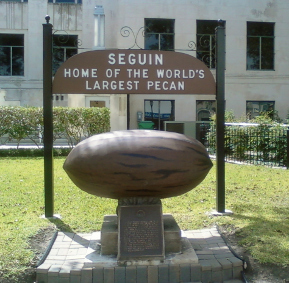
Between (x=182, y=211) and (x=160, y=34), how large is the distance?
15844 mm

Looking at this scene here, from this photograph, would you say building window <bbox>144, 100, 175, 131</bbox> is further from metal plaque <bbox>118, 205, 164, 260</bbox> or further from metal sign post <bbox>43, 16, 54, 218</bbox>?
metal plaque <bbox>118, 205, 164, 260</bbox>

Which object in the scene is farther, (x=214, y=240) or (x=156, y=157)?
(x=214, y=240)

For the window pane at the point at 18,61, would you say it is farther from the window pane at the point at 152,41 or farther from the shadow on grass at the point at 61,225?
the shadow on grass at the point at 61,225

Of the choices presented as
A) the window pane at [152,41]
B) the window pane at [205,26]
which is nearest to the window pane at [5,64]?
the window pane at [152,41]

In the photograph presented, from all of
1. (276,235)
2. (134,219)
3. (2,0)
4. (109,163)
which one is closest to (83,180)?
(109,163)

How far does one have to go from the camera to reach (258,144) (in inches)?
479

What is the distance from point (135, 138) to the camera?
4.18 meters

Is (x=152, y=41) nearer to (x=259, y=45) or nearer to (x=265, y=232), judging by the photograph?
(x=259, y=45)

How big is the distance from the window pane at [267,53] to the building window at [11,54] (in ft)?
41.3

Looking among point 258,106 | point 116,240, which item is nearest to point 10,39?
point 258,106

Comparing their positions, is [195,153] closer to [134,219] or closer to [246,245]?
[134,219]

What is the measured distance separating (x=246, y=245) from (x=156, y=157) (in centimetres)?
169

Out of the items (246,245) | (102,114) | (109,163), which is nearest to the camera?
(109,163)

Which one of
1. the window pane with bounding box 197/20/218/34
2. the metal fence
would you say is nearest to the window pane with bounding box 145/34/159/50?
the window pane with bounding box 197/20/218/34
